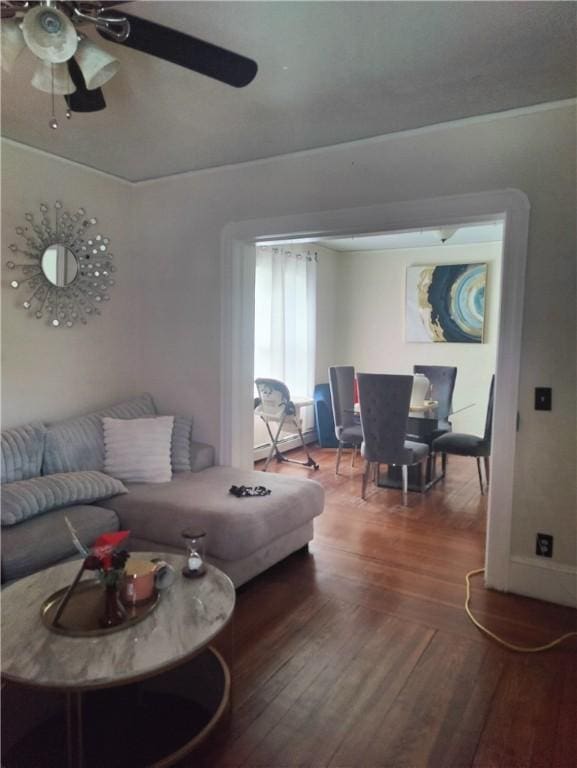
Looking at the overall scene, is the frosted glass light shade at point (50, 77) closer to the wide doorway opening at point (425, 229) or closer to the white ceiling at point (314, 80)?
the white ceiling at point (314, 80)

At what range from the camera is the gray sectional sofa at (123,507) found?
232 cm

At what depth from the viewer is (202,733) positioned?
158 cm

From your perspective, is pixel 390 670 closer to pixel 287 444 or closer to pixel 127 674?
pixel 127 674

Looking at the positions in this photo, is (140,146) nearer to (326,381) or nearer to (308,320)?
(308,320)

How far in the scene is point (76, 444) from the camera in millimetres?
3025

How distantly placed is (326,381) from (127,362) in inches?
124

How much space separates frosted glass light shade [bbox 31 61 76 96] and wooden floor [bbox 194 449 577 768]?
226cm

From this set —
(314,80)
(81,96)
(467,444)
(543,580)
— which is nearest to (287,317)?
(467,444)

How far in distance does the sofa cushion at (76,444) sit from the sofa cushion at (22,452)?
0.19ft

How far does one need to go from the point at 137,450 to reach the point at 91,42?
2.15 meters

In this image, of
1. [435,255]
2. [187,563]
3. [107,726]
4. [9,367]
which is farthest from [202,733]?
[435,255]

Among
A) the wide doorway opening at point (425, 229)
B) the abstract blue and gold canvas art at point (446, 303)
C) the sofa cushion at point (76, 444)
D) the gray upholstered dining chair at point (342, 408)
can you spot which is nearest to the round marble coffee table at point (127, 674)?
the sofa cushion at point (76, 444)

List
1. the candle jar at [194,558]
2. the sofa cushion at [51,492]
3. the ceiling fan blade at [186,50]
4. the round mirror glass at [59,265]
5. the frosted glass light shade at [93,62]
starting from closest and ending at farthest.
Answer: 1. the ceiling fan blade at [186,50]
2. the frosted glass light shade at [93,62]
3. the candle jar at [194,558]
4. the sofa cushion at [51,492]
5. the round mirror glass at [59,265]

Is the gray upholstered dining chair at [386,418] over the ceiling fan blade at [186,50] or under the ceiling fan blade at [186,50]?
under
